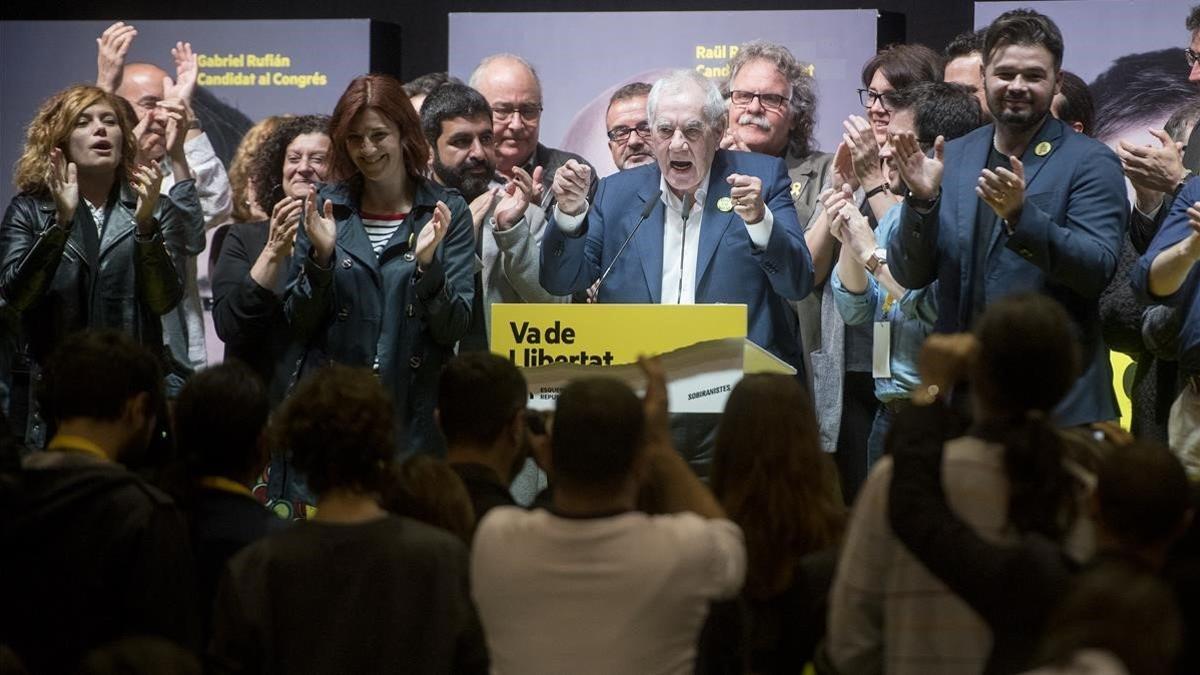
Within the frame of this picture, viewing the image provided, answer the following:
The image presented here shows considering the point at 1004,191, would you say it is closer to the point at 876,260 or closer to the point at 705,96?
the point at 876,260

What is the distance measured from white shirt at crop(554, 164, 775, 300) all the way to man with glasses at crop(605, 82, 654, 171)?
4.46 ft

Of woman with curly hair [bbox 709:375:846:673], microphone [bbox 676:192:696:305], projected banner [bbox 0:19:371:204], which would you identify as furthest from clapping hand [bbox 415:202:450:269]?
projected banner [bbox 0:19:371:204]

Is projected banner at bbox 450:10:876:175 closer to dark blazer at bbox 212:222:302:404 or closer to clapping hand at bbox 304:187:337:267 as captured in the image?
dark blazer at bbox 212:222:302:404

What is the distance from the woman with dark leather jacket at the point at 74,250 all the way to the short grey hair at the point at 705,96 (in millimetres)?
1657

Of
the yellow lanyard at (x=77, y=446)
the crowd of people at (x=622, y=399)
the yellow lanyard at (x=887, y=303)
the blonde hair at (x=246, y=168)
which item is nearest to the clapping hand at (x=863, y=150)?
the crowd of people at (x=622, y=399)

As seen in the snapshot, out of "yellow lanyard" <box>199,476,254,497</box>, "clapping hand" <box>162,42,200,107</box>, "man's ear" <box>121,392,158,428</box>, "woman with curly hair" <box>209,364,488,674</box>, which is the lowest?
"woman with curly hair" <box>209,364,488,674</box>

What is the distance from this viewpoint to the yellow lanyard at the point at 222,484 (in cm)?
341

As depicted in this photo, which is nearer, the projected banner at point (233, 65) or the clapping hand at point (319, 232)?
the clapping hand at point (319, 232)

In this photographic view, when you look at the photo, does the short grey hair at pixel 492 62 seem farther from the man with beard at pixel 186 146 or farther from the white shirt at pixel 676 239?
the white shirt at pixel 676 239

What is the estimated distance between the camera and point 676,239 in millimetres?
5543

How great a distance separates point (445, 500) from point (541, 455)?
1.26 ft

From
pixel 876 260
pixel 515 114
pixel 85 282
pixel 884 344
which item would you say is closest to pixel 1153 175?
pixel 876 260

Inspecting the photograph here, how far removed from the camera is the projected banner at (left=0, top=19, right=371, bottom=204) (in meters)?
7.79

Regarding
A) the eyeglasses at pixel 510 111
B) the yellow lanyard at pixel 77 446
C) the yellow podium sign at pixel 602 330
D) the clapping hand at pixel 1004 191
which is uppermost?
the eyeglasses at pixel 510 111
